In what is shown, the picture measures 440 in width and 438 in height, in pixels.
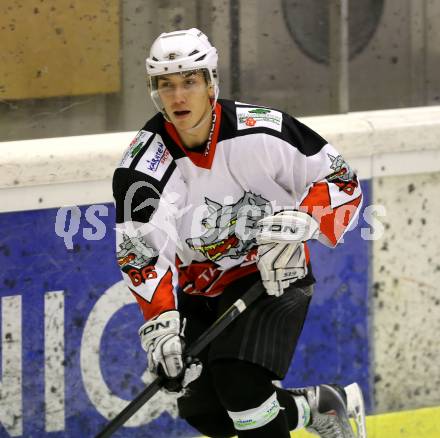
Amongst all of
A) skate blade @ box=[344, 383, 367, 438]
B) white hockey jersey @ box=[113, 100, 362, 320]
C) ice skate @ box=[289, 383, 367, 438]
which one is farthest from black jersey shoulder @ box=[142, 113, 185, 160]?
skate blade @ box=[344, 383, 367, 438]

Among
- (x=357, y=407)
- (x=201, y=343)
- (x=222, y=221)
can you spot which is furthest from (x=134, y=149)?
(x=357, y=407)

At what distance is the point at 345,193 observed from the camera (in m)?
3.85

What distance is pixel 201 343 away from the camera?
3.73m

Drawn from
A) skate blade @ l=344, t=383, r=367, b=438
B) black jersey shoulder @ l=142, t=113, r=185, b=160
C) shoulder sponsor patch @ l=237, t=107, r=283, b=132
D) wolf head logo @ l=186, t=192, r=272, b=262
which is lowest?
skate blade @ l=344, t=383, r=367, b=438

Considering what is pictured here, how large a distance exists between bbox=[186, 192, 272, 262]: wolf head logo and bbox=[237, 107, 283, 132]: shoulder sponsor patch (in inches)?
7.6

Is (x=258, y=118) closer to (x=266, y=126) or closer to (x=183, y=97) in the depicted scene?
(x=266, y=126)

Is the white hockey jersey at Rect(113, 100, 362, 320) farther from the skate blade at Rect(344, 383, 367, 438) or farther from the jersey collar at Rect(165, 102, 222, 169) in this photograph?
the skate blade at Rect(344, 383, 367, 438)

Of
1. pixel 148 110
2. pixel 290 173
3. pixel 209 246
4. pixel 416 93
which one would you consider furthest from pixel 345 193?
pixel 416 93

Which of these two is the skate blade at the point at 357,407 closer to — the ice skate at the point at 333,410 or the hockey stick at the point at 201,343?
the ice skate at the point at 333,410

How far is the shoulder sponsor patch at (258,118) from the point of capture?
3.78 metres

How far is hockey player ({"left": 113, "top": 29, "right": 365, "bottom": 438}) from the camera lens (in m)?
3.67

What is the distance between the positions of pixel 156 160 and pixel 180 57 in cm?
29

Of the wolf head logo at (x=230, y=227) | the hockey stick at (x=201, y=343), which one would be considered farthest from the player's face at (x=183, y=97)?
the hockey stick at (x=201, y=343)

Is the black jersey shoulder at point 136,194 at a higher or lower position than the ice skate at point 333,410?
higher
